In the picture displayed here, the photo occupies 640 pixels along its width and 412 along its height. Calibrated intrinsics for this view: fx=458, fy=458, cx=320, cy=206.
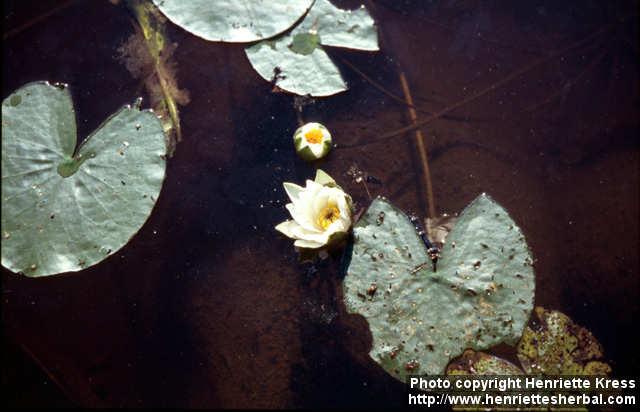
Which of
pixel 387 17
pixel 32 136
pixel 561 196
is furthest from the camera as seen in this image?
pixel 387 17

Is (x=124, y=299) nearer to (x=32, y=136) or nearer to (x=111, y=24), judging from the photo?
(x=32, y=136)

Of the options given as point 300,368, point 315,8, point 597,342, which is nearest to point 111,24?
point 315,8

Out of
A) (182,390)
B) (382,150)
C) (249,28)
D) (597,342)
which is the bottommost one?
(182,390)

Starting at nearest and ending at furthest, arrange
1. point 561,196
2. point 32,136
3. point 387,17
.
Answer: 1. point 32,136
2. point 561,196
3. point 387,17

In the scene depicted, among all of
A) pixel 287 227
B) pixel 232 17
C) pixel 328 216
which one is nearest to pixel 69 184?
pixel 287 227

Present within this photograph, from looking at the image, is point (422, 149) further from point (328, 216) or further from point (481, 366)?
point (481, 366)
